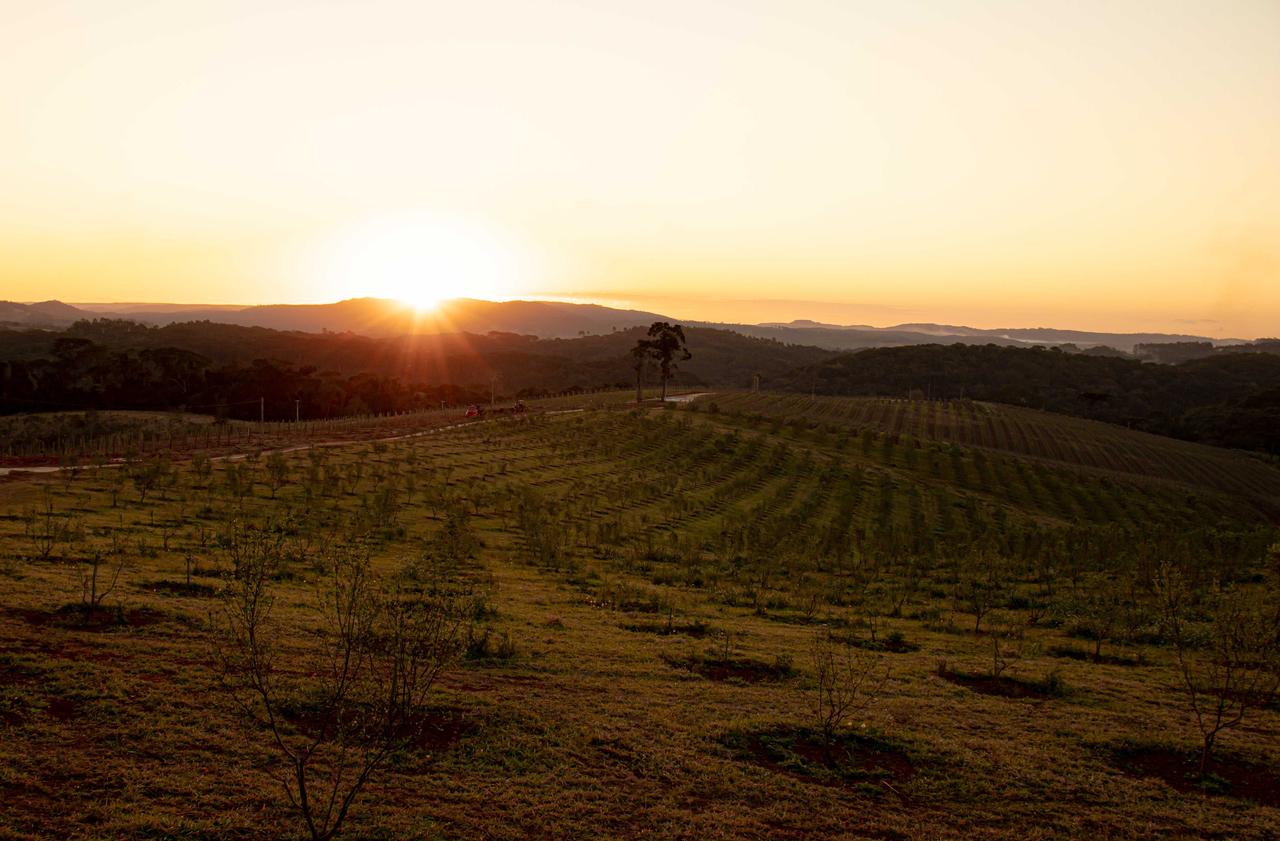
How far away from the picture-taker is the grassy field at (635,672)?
9.94m

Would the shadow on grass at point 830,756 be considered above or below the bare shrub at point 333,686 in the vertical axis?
below

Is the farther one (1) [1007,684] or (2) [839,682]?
(1) [1007,684]

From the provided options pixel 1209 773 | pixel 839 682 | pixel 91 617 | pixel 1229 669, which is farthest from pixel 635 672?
pixel 91 617

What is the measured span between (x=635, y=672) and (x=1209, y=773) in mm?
9681

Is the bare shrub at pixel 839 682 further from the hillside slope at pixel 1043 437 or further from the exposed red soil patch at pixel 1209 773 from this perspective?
the hillside slope at pixel 1043 437

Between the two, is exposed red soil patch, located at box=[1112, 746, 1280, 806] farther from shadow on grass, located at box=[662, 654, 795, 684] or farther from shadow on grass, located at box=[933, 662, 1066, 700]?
shadow on grass, located at box=[662, 654, 795, 684]

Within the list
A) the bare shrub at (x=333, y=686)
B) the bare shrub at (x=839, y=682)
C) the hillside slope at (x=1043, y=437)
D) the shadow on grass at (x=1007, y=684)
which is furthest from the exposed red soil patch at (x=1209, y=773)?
the hillside slope at (x=1043, y=437)

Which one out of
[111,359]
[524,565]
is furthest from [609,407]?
[111,359]

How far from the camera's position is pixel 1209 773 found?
12.3 m

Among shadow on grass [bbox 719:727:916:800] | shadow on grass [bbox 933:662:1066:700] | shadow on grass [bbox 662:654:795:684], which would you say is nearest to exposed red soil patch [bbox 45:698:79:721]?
shadow on grass [bbox 719:727:916:800]

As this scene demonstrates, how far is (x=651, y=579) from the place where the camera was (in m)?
26.4

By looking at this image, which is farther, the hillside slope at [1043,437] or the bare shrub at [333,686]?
the hillside slope at [1043,437]

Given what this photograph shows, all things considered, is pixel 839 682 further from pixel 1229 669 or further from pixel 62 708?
pixel 62 708

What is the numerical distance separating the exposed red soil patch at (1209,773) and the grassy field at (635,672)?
0.19ft
